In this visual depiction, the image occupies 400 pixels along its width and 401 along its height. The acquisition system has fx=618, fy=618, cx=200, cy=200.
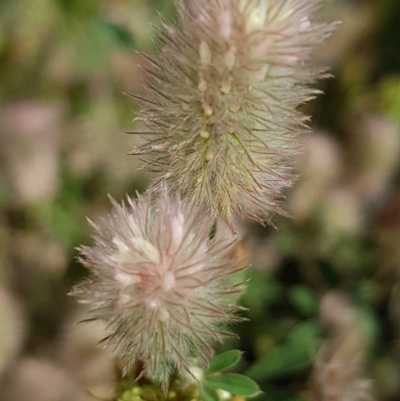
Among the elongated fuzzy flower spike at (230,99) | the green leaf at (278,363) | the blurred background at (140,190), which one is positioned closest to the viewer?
the elongated fuzzy flower spike at (230,99)

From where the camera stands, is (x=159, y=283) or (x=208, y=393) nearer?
(x=159, y=283)

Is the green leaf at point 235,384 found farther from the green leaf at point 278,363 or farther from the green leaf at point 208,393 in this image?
the green leaf at point 278,363

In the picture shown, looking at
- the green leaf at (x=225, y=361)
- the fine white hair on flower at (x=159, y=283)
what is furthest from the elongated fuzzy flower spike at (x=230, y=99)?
the green leaf at (x=225, y=361)

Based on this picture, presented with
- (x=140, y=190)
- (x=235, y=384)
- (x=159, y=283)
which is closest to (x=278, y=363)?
(x=235, y=384)

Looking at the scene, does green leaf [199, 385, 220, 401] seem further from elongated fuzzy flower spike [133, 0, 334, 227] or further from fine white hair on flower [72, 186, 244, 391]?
elongated fuzzy flower spike [133, 0, 334, 227]

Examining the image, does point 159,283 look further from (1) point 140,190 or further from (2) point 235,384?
(1) point 140,190

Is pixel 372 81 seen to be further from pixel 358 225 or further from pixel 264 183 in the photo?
pixel 264 183
